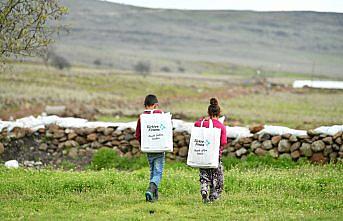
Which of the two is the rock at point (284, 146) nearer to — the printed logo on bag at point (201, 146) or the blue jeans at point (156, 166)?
the blue jeans at point (156, 166)

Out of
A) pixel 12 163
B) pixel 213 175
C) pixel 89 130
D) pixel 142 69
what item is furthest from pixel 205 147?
pixel 142 69

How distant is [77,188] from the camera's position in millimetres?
13117

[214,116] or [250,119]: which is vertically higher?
[214,116]

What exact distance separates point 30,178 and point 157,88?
43538 millimetres

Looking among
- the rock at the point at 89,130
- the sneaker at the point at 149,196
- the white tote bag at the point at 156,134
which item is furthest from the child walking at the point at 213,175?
the rock at the point at 89,130

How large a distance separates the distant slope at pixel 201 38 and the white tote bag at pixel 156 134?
92.9 meters

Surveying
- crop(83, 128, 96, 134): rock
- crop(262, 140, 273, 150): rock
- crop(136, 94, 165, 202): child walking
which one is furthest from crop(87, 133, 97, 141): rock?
crop(136, 94, 165, 202): child walking

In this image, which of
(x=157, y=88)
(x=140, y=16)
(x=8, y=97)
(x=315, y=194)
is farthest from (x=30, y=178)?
(x=140, y=16)

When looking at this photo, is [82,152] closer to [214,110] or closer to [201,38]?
[214,110]

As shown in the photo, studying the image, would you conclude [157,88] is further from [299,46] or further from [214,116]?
[299,46]

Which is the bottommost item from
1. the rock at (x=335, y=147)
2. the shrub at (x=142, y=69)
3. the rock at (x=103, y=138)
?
the shrub at (x=142, y=69)

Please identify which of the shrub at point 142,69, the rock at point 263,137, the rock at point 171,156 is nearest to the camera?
the rock at point 263,137

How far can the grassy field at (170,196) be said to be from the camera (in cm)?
1034

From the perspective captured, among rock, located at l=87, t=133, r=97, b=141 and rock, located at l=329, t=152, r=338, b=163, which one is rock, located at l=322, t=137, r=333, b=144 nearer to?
rock, located at l=329, t=152, r=338, b=163
